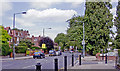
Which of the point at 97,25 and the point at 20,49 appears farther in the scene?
the point at 20,49

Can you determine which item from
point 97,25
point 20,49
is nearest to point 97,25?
point 97,25

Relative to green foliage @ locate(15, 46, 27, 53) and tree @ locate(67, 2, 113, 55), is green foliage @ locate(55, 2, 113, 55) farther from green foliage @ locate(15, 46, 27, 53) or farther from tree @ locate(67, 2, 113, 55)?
green foliage @ locate(15, 46, 27, 53)

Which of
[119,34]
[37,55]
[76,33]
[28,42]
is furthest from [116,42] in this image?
[28,42]

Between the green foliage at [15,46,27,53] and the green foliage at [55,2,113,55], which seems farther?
the green foliage at [15,46,27,53]

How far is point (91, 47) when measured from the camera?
49.7 m

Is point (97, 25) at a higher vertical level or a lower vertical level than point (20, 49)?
higher

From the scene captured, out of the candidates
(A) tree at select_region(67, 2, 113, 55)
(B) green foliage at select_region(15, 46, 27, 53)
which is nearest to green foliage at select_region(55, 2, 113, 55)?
(A) tree at select_region(67, 2, 113, 55)

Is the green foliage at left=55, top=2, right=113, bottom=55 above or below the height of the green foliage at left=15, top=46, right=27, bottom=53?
above

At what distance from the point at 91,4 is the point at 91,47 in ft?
35.2

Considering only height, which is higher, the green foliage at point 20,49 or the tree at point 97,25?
the tree at point 97,25

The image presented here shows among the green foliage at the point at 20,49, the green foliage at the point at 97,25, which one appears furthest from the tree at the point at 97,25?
the green foliage at the point at 20,49

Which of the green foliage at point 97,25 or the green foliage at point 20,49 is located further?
the green foliage at point 20,49

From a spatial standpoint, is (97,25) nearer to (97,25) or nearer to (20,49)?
(97,25)

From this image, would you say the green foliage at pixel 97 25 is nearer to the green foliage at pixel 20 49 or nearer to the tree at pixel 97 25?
the tree at pixel 97 25
